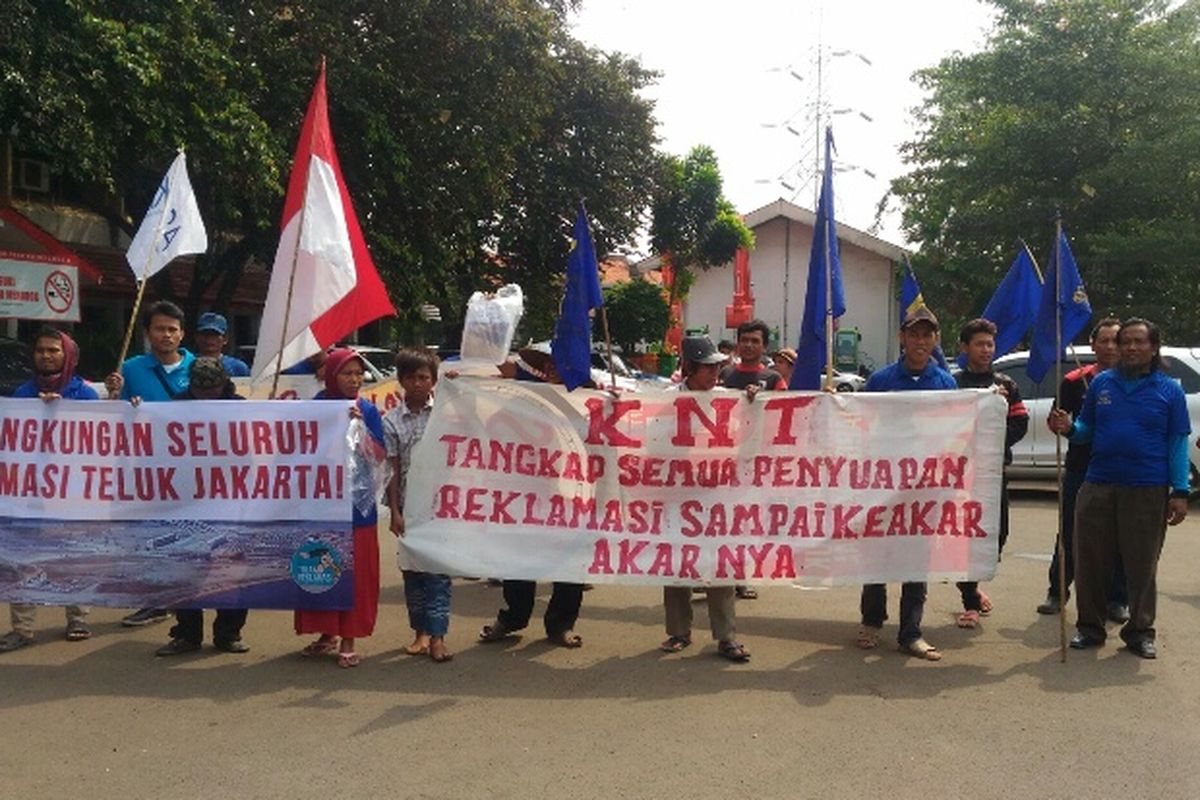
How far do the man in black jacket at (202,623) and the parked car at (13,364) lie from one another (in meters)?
7.58

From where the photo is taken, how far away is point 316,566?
5680 mm

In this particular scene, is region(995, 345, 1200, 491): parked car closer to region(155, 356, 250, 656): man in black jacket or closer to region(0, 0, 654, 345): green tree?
region(155, 356, 250, 656): man in black jacket

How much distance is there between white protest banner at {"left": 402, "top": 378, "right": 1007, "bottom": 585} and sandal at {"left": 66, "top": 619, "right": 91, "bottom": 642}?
1.93 meters

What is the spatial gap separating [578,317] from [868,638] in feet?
7.21

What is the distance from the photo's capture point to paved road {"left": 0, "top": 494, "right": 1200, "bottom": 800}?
4203 mm

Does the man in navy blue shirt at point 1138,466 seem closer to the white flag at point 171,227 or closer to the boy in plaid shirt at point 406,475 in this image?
the boy in plaid shirt at point 406,475

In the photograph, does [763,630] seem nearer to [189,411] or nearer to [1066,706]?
[1066,706]

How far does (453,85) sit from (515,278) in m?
10.2

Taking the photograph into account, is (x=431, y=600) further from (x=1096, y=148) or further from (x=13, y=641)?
(x=1096, y=148)

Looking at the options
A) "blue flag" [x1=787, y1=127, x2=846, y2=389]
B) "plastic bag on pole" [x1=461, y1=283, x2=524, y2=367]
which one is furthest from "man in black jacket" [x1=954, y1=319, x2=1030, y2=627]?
"plastic bag on pole" [x1=461, y1=283, x2=524, y2=367]

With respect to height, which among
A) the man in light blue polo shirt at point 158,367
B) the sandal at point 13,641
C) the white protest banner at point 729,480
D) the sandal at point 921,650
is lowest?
the sandal at point 13,641

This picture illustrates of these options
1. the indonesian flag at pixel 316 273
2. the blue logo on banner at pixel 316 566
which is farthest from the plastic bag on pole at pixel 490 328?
the blue logo on banner at pixel 316 566

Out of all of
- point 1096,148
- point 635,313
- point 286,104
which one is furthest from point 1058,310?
point 635,313

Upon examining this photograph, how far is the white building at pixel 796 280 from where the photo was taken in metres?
41.5
